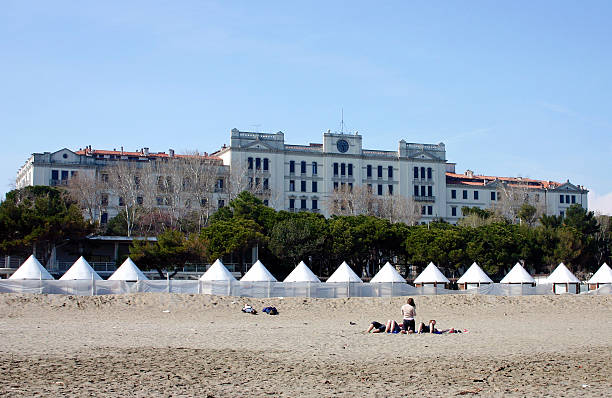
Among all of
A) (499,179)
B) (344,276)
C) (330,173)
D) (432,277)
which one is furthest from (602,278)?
(499,179)

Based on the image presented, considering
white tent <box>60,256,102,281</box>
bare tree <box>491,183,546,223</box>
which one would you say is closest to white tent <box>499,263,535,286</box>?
white tent <box>60,256,102,281</box>

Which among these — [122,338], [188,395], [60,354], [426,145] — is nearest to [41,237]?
[122,338]

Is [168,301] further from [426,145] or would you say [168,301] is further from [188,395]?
[426,145]

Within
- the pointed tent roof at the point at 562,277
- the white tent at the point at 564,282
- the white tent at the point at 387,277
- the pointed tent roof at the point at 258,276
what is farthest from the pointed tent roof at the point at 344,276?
the pointed tent roof at the point at 562,277

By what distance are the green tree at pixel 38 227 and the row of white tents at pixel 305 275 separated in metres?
8.46

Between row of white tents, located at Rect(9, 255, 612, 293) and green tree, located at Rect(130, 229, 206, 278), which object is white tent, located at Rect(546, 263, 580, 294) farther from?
green tree, located at Rect(130, 229, 206, 278)

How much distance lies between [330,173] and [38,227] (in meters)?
46.5

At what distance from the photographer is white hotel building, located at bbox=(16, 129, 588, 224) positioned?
82.0m

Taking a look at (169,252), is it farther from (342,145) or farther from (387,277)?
(342,145)

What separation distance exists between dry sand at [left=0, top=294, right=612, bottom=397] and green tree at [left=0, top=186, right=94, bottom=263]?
16.9m

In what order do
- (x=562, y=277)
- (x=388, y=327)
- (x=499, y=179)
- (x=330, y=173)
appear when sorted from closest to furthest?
1. (x=388, y=327)
2. (x=562, y=277)
3. (x=330, y=173)
4. (x=499, y=179)

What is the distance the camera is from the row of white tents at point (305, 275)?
39.4 m

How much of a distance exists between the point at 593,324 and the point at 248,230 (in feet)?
92.2

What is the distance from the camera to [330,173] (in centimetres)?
9006
